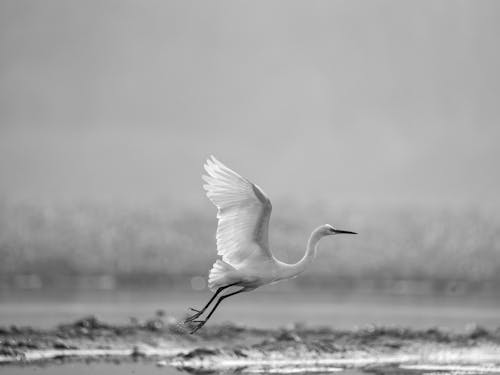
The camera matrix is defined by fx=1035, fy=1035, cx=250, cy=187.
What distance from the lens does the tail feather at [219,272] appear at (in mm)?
14109

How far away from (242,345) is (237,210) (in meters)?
3.50

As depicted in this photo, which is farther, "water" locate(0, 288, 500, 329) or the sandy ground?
"water" locate(0, 288, 500, 329)

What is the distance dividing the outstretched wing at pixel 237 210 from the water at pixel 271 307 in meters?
5.99

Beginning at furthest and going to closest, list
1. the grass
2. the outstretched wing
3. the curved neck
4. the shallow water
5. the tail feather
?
the grass < the curved neck < the tail feather < the shallow water < the outstretched wing

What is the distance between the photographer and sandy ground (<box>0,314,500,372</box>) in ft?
50.1

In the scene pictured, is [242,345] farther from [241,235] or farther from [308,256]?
[241,235]

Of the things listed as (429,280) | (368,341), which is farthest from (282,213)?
(368,341)

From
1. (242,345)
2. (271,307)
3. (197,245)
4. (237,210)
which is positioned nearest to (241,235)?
(237,210)

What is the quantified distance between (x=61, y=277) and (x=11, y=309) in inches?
382

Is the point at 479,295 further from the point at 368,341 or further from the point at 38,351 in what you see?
Answer: the point at 38,351

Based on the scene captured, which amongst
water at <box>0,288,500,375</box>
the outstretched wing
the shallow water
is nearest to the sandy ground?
the shallow water

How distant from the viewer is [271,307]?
25422 mm

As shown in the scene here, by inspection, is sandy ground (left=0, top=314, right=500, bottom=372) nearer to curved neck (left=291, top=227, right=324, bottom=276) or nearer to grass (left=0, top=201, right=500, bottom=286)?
curved neck (left=291, top=227, right=324, bottom=276)

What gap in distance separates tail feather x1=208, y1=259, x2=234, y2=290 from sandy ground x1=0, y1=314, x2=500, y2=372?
0.96m
